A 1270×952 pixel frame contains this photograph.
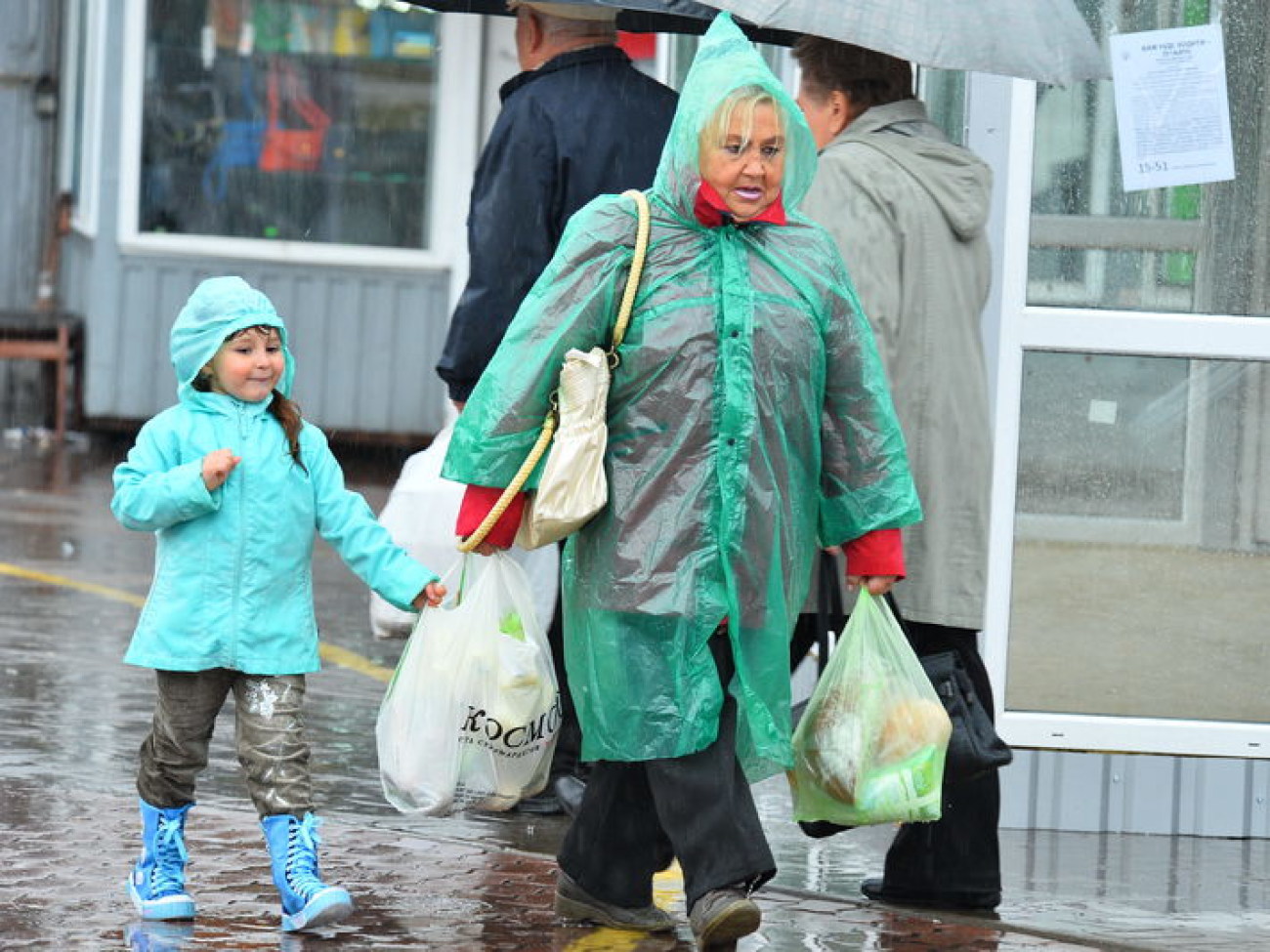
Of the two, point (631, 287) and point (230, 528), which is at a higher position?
point (631, 287)

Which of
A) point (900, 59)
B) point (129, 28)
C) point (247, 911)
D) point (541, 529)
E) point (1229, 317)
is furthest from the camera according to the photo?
point (129, 28)

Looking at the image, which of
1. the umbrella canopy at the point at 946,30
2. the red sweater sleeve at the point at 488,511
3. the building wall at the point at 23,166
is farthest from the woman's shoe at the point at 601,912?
the building wall at the point at 23,166

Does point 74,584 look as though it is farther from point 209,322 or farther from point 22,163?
point 22,163

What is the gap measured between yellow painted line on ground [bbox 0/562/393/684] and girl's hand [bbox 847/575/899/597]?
134 inches

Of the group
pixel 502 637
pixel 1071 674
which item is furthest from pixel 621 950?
pixel 1071 674

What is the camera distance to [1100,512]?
6.16m

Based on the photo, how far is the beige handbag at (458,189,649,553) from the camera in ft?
15.0

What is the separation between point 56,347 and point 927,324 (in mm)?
10748

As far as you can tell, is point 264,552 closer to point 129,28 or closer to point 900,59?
point 900,59

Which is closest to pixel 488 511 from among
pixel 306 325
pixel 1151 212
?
pixel 1151 212

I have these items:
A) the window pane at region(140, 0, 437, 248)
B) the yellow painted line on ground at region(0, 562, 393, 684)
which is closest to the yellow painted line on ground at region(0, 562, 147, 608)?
the yellow painted line on ground at region(0, 562, 393, 684)

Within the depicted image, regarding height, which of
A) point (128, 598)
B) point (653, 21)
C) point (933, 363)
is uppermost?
point (653, 21)

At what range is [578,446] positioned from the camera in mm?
4559

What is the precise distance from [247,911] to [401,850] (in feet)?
2.26
